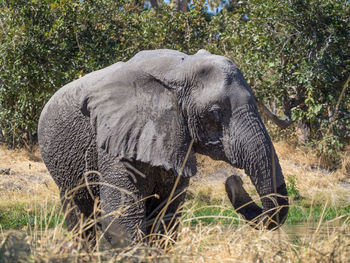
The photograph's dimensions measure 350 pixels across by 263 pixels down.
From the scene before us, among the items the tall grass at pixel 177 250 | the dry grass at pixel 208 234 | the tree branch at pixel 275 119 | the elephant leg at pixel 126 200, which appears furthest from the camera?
the tree branch at pixel 275 119

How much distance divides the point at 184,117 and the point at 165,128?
16cm

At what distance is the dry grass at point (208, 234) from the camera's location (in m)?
2.99

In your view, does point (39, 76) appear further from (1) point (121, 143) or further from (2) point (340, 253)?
(2) point (340, 253)

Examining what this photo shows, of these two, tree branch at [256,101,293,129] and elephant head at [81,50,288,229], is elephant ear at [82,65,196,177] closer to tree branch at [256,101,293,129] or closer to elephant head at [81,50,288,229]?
elephant head at [81,50,288,229]

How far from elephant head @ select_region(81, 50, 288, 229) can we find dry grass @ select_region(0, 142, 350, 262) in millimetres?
335

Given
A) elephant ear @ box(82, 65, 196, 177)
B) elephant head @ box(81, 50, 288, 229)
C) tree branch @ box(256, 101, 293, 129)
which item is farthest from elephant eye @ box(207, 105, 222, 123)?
tree branch @ box(256, 101, 293, 129)

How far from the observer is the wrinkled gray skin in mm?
3951

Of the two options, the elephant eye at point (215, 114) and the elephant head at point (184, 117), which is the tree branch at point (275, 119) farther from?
the elephant eye at point (215, 114)

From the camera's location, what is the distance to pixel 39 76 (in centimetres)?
1089

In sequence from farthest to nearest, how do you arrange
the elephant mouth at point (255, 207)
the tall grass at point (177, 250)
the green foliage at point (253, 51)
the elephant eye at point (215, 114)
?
the green foliage at point (253, 51), the elephant eye at point (215, 114), the elephant mouth at point (255, 207), the tall grass at point (177, 250)

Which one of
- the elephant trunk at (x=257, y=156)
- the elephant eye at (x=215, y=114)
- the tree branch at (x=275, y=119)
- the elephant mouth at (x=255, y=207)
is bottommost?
the tree branch at (x=275, y=119)

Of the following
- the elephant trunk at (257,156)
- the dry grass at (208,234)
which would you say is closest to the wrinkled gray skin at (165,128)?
the elephant trunk at (257,156)

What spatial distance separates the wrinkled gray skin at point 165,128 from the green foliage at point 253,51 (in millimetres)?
6340

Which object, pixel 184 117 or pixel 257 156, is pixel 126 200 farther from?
pixel 257 156
